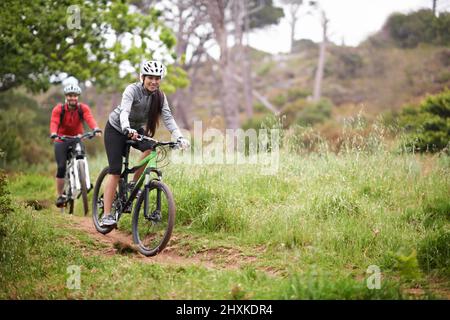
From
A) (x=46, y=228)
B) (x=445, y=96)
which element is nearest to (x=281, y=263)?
(x=46, y=228)

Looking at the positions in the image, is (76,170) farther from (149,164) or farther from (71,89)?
(149,164)

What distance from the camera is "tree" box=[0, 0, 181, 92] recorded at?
12703mm

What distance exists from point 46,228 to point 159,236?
1.56 meters

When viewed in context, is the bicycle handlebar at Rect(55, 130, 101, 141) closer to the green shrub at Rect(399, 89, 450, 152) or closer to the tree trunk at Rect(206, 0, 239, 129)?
the green shrub at Rect(399, 89, 450, 152)

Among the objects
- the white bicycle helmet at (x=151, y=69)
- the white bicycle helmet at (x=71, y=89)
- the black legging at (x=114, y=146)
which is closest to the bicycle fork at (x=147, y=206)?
the black legging at (x=114, y=146)

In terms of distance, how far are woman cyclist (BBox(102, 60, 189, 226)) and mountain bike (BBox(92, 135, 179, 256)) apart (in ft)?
0.41

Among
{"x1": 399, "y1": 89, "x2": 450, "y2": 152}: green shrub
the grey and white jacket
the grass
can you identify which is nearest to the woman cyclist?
the grey and white jacket

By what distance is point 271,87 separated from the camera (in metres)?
42.2

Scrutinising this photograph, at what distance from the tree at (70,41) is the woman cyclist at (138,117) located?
6622mm

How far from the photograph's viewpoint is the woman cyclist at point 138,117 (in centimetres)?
663

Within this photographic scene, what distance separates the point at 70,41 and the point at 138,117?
8145 millimetres

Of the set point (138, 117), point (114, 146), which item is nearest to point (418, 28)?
point (138, 117)

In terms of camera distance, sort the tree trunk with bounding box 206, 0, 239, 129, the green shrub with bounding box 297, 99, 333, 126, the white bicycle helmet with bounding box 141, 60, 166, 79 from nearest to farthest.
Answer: the white bicycle helmet with bounding box 141, 60, 166, 79
the tree trunk with bounding box 206, 0, 239, 129
the green shrub with bounding box 297, 99, 333, 126
